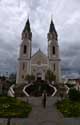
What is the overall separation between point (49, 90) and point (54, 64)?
19.8m

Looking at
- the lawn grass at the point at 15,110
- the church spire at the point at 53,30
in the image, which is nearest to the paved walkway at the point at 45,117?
the lawn grass at the point at 15,110

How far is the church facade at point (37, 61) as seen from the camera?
209 feet

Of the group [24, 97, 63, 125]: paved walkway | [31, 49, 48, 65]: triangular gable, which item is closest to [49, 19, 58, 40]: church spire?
[31, 49, 48, 65]: triangular gable

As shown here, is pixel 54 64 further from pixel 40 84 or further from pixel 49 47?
pixel 40 84

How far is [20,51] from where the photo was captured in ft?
219

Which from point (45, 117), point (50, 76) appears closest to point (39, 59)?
point (50, 76)

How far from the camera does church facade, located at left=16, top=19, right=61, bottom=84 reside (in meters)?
63.8

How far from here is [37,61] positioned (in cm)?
6600

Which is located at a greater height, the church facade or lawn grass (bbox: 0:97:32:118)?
the church facade

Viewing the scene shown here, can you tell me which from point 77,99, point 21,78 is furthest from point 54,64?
point 77,99

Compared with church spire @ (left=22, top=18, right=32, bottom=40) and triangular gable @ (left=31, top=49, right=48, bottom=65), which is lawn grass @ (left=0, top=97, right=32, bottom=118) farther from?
church spire @ (left=22, top=18, right=32, bottom=40)

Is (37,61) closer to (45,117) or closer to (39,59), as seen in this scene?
(39,59)

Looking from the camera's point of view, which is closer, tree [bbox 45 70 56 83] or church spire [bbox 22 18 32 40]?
tree [bbox 45 70 56 83]

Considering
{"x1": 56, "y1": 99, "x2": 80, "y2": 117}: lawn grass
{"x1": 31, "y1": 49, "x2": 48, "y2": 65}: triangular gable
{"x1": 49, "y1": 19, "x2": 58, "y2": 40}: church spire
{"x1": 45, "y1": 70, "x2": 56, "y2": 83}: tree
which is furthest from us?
{"x1": 49, "y1": 19, "x2": 58, "y2": 40}: church spire
